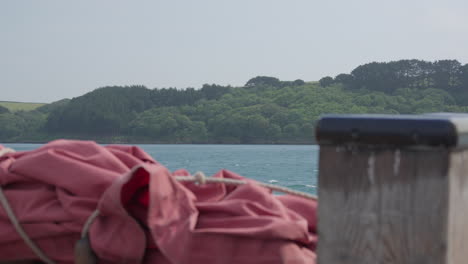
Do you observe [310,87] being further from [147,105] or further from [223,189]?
[223,189]

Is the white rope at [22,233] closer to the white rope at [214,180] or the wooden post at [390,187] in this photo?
the white rope at [214,180]

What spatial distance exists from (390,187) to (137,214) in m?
0.89

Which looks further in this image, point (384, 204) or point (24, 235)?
point (24, 235)

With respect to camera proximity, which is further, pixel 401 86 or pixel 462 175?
pixel 401 86

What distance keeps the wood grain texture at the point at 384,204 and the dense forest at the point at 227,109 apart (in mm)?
86433

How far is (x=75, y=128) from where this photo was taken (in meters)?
97.5

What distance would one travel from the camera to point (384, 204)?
149 centimetres

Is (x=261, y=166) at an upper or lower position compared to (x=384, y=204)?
lower

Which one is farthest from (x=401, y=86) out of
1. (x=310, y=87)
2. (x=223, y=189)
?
(x=223, y=189)

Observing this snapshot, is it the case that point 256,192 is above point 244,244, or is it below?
above

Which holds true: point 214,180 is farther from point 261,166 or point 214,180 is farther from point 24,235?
point 261,166

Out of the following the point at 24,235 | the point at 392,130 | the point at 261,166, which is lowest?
the point at 261,166

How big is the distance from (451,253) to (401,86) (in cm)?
9578

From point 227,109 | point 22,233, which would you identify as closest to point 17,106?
point 227,109
